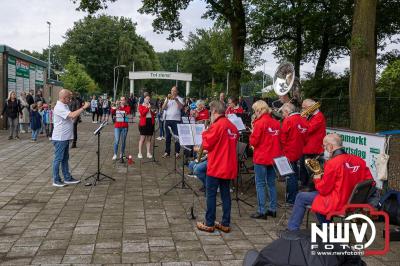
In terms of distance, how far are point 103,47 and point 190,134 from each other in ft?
217

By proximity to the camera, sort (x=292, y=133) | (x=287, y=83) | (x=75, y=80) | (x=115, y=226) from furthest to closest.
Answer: (x=75, y=80) < (x=287, y=83) < (x=292, y=133) < (x=115, y=226)

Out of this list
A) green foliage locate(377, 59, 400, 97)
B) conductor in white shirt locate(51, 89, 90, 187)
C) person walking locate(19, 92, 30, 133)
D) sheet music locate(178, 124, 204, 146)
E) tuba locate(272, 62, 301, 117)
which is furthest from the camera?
green foliage locate(377, 59, 400, 97)

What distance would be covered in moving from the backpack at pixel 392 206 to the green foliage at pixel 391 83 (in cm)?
1819

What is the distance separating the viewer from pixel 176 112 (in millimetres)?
13172

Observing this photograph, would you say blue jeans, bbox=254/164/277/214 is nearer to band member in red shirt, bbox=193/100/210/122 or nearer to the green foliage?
band member in red shirt, bbox=193/100/210/122

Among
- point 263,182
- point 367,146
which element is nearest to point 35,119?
point 263,182

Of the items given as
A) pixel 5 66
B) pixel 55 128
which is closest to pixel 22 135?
pixel 5 66

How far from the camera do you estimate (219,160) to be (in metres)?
5.93

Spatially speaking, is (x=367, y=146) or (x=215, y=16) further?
(x=215, y=16)

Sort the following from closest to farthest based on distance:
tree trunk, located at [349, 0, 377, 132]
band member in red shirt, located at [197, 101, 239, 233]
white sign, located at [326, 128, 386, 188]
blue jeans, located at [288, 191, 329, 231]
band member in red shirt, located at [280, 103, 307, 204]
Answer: blue jeans, located at [288, 191, 329, 231] < band member in red shirt, located at [197, 101, 239, 233] < white sign, located at [326, 128, 386, 188] < band member in red shirt, located at [280, 103, 307, 204] < tree trunk, located at [349, 0, 377, 132]

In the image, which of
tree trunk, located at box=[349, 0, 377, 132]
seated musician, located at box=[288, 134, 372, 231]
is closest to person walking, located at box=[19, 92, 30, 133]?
tree trunk, located at box=[349, 0, 377, 132]

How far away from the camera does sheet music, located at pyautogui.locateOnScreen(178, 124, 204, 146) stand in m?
8.14

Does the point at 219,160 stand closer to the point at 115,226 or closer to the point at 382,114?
the point at 115,226

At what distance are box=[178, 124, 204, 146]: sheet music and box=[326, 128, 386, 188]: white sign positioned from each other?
2.77 m
